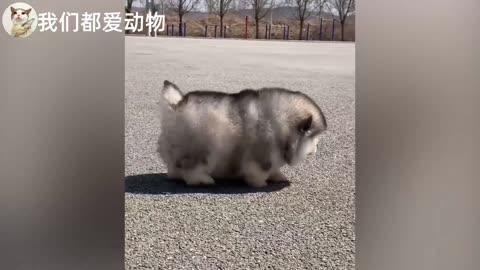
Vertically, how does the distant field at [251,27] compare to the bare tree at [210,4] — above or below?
below

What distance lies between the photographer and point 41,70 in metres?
2.54

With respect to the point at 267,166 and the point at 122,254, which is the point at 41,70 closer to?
the point at 122,254

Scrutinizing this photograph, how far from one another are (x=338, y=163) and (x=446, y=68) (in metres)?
0.53

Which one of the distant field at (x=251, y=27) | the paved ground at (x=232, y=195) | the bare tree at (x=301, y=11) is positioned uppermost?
the bare tree at (x=301, y=11)

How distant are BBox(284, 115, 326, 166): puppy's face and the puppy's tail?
45 centimetres

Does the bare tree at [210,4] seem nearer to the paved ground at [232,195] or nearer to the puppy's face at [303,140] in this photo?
the paved ground at [232,195]

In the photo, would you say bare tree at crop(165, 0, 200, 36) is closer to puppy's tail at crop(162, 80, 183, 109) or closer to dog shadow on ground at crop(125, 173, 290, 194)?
puppy's tail at crop(162, 80, 183, 109)

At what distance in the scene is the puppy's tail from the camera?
2605mm

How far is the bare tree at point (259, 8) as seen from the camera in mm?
2635

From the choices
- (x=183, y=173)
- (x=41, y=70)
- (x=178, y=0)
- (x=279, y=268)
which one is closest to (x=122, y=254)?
(x=183, y=173)

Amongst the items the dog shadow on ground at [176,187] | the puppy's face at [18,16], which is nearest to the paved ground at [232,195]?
the dog shadow on ground at [176,187]

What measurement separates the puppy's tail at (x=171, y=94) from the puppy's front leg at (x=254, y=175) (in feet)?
1.18

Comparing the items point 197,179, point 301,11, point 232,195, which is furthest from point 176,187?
point 301,11

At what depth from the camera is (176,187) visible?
261 cm
